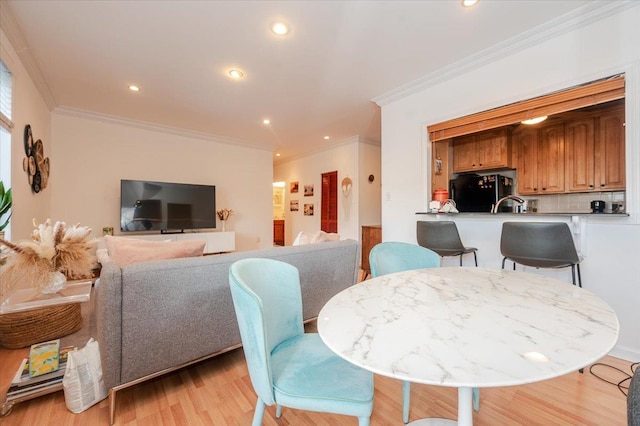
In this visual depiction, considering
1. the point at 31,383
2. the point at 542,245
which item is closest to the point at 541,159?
the point at 542,245

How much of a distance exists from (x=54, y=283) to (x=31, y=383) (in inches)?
24.0

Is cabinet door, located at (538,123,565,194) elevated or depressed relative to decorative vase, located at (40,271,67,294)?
elevated

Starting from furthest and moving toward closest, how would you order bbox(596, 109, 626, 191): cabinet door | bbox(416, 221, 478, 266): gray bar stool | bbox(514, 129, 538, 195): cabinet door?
1. bbox(514, 129, 538, 195): cabinet door
2. bbox(596, 109, 626, 191): cabinet door
3. bbox(416, 221, 478, 266): gray bar stool

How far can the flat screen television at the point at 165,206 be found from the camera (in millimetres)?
4160

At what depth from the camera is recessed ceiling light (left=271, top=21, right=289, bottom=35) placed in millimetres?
2117

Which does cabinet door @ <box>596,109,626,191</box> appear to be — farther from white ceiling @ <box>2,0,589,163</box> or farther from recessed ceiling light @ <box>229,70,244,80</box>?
recessed ceiling light @ <box>229,70,244,80</box>

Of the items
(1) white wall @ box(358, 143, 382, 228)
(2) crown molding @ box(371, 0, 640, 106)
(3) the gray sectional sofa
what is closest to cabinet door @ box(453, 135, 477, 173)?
(2) crown molding @ box(371, 0, 640, 106)

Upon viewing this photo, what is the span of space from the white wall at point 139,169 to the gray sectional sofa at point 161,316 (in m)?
3.53

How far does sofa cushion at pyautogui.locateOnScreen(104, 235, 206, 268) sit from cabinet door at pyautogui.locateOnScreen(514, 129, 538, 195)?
3933mm

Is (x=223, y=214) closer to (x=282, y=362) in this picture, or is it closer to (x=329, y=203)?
(x=329, y=203)

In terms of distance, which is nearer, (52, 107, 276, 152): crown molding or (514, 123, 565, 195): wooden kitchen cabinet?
(514, 123, 565, 195): wooden kitchen cabinet

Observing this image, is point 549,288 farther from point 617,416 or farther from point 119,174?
point 119,174

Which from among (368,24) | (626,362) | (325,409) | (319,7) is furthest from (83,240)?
(626,362)

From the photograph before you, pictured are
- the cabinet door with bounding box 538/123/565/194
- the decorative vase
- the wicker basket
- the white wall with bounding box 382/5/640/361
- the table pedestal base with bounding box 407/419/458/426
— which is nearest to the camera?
the table pedestal base with bounding box 407/419/458/426
